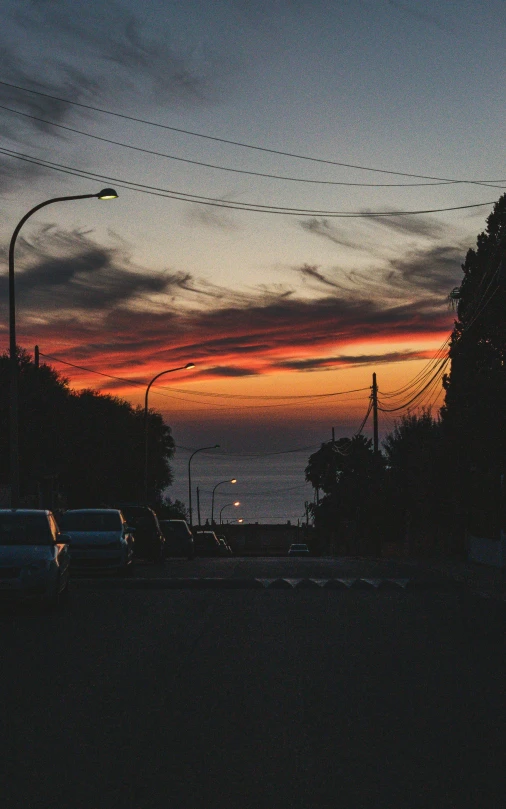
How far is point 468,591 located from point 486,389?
427 inches

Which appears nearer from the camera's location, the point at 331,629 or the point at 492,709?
the point at 492,709

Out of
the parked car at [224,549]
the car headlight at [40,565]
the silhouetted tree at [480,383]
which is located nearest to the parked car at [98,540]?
the car headlight at [40,565]

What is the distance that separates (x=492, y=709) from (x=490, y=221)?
30464 millimetres

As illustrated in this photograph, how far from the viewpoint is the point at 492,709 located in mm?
9438

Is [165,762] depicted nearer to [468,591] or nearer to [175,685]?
[175,685]

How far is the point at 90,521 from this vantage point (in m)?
29.6

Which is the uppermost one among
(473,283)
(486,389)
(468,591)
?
(473,283)

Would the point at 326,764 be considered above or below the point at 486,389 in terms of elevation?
below

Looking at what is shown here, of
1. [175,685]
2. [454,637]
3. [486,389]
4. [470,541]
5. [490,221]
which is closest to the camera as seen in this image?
[175,685]

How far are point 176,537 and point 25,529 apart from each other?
27448mm

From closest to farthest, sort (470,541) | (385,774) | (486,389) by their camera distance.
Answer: (385,774) → (486,389) → (470,541)

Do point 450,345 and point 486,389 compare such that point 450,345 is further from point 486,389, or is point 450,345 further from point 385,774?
point 385,774

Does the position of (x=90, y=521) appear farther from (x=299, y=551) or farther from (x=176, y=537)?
(x=299, y=551)

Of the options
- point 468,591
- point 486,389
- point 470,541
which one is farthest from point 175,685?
point 470,541
